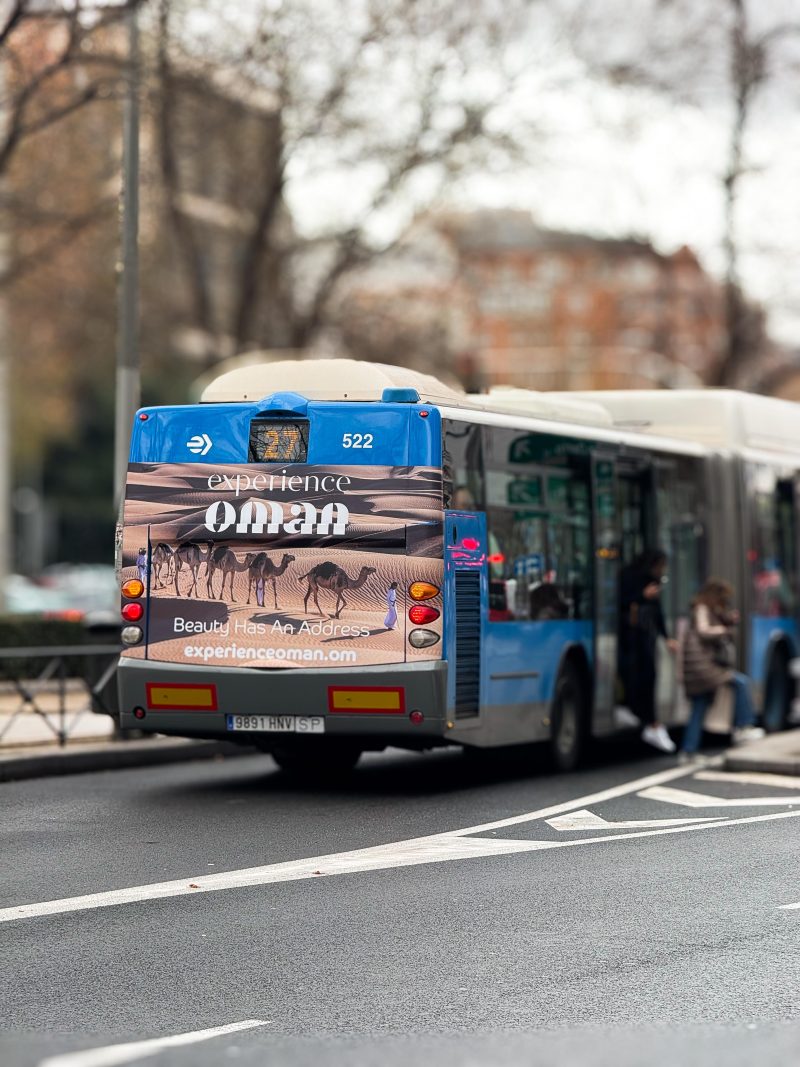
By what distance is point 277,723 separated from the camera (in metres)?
13.4

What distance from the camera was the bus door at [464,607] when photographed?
1338 centimetres

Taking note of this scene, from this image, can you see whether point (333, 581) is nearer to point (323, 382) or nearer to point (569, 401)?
point (323, 382)

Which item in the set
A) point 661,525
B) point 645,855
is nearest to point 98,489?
point 661,525

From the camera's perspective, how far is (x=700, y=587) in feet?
63.1

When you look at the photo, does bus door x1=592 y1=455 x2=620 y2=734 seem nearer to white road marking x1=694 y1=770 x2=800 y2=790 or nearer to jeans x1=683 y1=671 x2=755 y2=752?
jeans x1=683 y1=671 x2=755 y2=752

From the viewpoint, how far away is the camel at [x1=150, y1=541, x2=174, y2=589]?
1362 cm

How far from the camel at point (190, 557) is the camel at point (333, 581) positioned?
0.78 metres

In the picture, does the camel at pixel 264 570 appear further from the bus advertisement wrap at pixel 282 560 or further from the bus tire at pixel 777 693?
the bus tire at pixel 777 693

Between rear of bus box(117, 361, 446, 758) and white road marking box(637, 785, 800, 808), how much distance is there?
1.89m

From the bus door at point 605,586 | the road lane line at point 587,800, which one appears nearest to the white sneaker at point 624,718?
the bus door at point 605,586

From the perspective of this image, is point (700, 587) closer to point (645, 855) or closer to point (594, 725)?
point (594, 725)

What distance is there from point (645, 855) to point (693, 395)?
9.66 metres

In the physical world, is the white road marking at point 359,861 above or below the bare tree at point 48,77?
below

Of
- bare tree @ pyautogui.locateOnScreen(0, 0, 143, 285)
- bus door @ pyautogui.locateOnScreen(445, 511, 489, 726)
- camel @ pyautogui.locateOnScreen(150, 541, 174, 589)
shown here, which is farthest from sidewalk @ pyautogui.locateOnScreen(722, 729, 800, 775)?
bare tree @ pyautogui.locateOnScreen(0, 0, 143, 285)
